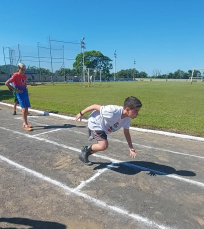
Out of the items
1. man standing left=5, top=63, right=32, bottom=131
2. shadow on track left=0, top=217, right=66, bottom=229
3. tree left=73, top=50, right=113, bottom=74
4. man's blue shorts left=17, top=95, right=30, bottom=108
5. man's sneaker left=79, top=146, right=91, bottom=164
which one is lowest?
shadow on track left=0, top=217, right=66, bottom=229

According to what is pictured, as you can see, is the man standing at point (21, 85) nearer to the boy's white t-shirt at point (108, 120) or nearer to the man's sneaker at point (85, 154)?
the man's sneaker at point (85, 154)

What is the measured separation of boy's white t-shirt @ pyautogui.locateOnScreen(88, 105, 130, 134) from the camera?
11.6 ft

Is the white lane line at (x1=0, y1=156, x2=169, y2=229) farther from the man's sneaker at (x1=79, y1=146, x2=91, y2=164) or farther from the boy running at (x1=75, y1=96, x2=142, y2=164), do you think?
the boy running at (x1=75, y1=96, x2=142, y2=164)

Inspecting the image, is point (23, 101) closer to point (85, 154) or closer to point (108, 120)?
point (85, 154)

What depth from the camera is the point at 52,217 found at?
103 inches

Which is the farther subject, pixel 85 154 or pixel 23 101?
pixel 23 101

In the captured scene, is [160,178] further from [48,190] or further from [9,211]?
[9,211]

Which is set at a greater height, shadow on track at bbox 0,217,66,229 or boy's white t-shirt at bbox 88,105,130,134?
boy's white t-shirt at bbox 88,105,130,134

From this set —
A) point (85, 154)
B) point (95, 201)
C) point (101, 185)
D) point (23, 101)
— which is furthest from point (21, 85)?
point (95, 201)

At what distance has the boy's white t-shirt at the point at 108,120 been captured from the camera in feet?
11.6

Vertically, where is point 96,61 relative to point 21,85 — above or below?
above

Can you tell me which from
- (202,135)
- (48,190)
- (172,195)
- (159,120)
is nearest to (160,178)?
(172,195)

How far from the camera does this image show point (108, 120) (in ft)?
11.9

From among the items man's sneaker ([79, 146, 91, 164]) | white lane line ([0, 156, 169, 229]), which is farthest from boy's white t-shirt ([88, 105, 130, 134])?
white lane line ([0, 156, 169, 229])
